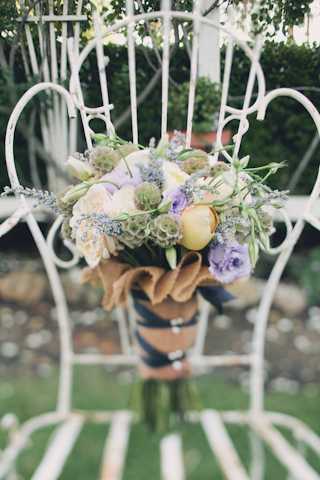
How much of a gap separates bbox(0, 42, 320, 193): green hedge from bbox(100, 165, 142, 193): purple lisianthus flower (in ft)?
2.04

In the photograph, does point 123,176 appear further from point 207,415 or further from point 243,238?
point 207,415

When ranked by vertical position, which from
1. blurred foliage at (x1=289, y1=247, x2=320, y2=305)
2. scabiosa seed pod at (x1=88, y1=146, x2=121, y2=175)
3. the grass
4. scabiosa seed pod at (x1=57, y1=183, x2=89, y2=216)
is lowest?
the grass

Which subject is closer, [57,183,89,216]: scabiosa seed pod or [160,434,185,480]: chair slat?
[57,183,89,216]: scabiosa seed pod

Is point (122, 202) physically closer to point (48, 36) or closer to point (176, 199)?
point (176, 199)

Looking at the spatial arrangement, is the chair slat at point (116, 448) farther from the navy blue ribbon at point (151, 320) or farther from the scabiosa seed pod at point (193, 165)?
the scabiosa seed pod at point (193, 165)

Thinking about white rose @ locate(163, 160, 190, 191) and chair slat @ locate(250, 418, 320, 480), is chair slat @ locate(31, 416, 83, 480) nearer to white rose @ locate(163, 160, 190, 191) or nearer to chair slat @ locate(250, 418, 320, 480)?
chair slat @ locate(250, 418, 320, 480)

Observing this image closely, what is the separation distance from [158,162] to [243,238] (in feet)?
0.62

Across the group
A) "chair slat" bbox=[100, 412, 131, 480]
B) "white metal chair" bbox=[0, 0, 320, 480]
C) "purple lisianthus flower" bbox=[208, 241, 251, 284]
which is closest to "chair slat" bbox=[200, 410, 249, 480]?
"white metal chair" bbox=[0, 0, 320, 480]

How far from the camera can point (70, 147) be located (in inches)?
75.9

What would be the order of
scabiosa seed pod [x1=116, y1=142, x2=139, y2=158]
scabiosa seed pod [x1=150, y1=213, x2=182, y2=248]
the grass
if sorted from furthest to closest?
the grass → scabiosa seed pod [x1=116, y1=142, x2=139, y2=158] → scabiosa seed pod [x1=150, y1=213, x2=182, y2=248]

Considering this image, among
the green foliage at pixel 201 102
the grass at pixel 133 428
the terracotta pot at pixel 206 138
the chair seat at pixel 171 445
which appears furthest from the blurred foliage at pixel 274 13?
the grass at pixel 133 428

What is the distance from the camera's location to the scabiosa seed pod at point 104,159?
107cm

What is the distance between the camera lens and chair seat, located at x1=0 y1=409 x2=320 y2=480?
48.2 inches

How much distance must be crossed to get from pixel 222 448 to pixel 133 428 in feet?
2.97
